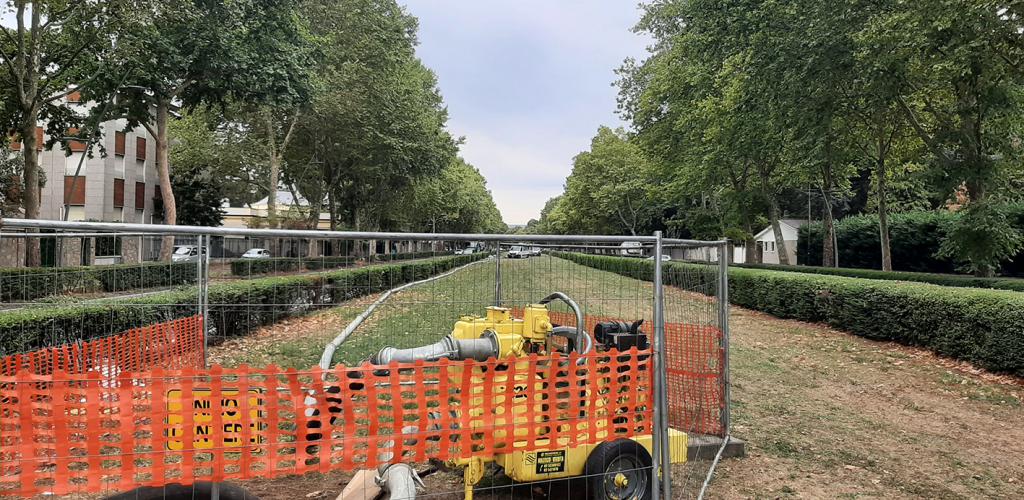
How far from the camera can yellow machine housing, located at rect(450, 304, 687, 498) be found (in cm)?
329

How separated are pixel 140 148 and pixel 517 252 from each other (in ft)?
165

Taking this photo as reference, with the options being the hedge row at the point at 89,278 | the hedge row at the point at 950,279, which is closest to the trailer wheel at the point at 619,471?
the hedge row at the point at 89,278

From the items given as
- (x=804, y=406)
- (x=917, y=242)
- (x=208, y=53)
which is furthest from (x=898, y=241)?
(x=208, y=53)

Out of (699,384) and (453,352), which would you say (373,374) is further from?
(699,384)

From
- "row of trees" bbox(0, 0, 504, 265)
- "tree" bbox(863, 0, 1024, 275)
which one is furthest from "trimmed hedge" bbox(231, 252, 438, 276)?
"tree" bbox(863, 0, 1024, 275)

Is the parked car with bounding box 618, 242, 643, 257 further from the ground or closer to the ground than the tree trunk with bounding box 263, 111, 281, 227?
closer to the ground

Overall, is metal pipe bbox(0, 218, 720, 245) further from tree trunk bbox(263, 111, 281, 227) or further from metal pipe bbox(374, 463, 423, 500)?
tree trunk bbox(263, 111, 281, 227)

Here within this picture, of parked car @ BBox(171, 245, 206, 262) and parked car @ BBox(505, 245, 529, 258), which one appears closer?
parked car @ BBox(505, 245, 529, 258)

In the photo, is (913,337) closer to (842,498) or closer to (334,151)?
(842,498)

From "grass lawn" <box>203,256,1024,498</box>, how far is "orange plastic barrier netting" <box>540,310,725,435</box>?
0.75 feet

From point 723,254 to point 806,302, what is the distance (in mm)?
9931

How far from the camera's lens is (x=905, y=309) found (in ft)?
31.3

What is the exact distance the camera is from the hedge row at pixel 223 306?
14.8 feet

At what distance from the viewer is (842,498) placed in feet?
13.4
